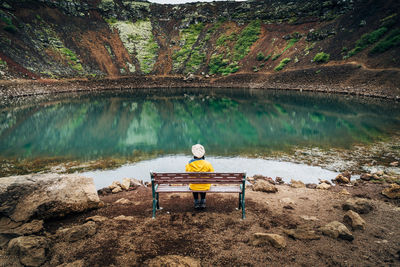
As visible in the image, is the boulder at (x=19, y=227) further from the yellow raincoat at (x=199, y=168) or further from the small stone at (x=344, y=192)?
the small stone at (x=344, y=192)

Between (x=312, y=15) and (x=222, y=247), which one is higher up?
(x=312, y=15)

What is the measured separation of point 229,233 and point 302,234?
5.10ft

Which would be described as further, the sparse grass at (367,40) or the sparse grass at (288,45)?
the sparse grass at (288,45)

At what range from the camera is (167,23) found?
82.6 meters

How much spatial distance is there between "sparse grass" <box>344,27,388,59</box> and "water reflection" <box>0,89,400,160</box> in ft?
50.6

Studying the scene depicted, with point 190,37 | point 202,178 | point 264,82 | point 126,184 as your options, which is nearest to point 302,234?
point 202,178

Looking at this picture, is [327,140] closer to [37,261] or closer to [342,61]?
[37,261]

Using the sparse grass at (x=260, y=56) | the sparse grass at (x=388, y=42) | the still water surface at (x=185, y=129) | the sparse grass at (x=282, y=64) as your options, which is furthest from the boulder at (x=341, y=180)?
the sparse grass at (x=260, y=56)

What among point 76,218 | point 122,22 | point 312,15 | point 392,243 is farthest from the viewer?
point 122,22

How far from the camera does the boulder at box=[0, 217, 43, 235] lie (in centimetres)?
512

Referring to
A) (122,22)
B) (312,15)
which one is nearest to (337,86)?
(312,15)

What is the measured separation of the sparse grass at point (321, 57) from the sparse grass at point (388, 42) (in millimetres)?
7610

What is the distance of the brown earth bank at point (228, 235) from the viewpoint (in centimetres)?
429

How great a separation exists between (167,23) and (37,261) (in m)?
89.1
